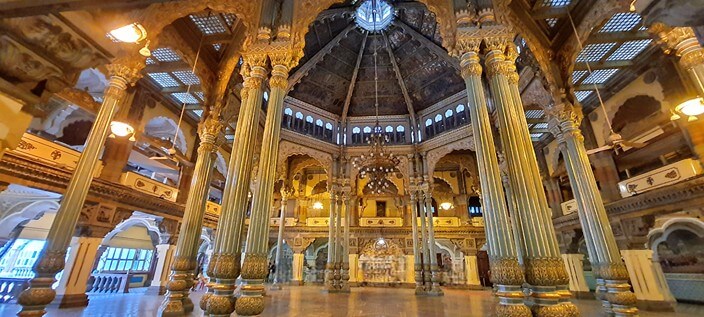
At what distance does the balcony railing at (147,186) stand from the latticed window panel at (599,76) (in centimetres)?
1756

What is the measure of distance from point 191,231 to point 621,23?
13.4 metres

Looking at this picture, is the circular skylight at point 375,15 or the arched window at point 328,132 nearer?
the circular skylight at point 375,15

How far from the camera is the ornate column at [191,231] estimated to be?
6.44 m

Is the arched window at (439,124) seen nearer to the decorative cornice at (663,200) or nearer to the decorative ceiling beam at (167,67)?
the decorative cornice at (663,200)

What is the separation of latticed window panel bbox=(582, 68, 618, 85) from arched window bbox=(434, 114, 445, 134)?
589 centimetres

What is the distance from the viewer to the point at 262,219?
5.28 meters

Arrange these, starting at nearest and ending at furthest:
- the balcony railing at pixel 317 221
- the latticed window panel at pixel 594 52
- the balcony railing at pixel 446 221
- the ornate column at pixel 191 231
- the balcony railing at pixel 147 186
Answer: the ornate column at pixel 191 231 → the latticed window panel at pixel 594 52 → the balcony railing at pixel 147 186 → the balcony railing at pixel 446 221 → the balcony railing at pixel 317 221

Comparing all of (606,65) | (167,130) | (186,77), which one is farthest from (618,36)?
(167,130)

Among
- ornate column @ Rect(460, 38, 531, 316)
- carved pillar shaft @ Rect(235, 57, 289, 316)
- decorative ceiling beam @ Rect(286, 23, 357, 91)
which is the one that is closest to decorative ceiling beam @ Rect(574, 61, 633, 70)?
ornate column @ Rect(460, 38, 531, 316)

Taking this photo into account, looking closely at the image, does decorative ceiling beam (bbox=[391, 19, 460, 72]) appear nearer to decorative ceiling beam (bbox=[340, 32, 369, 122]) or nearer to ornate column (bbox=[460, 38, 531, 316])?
decorative ceiling beam (bbox=[340, 32, 369, 122])

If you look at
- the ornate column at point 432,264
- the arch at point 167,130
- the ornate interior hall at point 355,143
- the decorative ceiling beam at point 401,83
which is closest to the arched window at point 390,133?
the ornate interior hall at point 355,143

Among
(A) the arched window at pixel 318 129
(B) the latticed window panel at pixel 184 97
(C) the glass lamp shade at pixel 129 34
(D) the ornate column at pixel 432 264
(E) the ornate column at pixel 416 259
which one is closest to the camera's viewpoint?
(C) the glass lamp shade at pixel 129 34

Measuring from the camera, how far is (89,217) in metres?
9.22

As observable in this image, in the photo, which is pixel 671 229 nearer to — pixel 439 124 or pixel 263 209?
pixel 439 124
